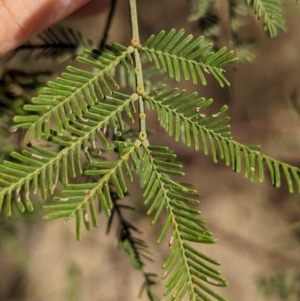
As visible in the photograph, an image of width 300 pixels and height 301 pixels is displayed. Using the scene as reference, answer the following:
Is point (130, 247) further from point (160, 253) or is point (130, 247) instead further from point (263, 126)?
point (263, 126)

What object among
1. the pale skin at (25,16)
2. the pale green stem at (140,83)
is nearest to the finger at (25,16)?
the pale skin at (25,16)

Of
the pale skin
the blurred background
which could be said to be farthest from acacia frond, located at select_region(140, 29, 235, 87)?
the blurred background

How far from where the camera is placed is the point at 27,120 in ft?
1.24

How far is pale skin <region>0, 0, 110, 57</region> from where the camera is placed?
0.64 meters

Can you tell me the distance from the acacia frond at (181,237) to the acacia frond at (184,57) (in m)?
0.11

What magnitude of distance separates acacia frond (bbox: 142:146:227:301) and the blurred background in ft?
2.76

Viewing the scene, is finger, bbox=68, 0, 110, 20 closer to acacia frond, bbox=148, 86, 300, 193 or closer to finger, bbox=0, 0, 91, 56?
finger, bbox=0, 0, 91, 56

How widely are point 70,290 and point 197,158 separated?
2.05ft

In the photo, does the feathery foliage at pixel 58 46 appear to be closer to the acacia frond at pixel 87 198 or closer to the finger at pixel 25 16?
the finger at pixel 25 16

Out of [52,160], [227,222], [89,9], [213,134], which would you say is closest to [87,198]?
[52,160]

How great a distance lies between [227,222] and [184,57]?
102cm

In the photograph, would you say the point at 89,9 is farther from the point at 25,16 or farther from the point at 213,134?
the point at 213,134

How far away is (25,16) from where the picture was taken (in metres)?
0.64

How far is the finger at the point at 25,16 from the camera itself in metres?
0.64
